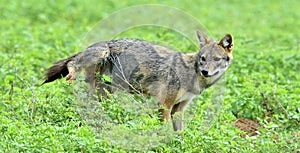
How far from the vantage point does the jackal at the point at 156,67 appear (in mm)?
8625

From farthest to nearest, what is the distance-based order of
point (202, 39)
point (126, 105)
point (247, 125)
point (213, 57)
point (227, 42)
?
point (247, 125), point (202, 39), point (227, 42), point (213, 57), point (126, 105)

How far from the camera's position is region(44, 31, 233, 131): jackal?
8.62m

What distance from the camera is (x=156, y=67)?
874cm

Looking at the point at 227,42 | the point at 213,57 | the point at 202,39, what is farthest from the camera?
the point at 202,39

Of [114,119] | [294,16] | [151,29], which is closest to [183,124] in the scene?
[114,119]

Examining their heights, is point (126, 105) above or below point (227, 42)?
below

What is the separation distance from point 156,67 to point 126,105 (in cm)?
112

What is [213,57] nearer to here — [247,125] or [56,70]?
[247,125]

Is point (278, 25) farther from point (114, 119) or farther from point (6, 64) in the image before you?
point (114, 119)

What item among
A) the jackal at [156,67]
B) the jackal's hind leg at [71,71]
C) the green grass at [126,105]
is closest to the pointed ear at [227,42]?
the jackal at [156,67]

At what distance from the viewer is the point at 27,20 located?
15.4 meters

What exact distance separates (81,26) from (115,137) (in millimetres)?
8772

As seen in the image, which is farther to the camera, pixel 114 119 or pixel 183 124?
pixel 183 124

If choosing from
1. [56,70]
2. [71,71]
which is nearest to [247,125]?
[71,71]
